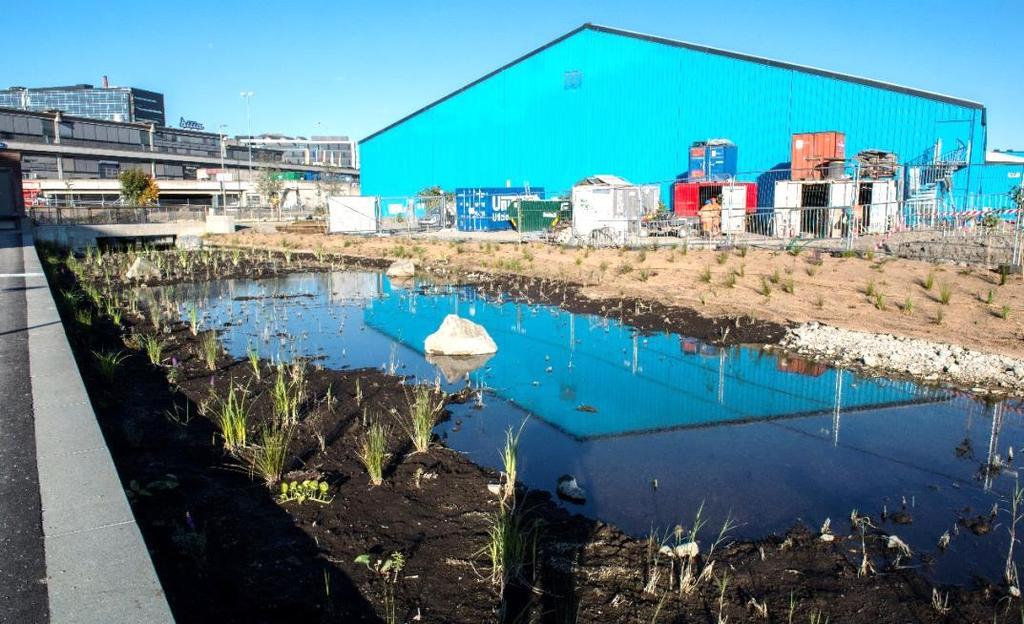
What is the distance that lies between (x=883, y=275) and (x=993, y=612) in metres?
12.6

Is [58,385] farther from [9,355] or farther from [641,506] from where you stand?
[641,506]

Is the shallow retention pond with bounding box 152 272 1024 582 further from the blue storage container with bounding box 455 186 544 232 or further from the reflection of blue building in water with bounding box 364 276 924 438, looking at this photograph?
the blue storage container with bounding box 455 186 544 232

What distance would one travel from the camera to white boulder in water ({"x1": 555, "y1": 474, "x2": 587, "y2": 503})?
5477mm

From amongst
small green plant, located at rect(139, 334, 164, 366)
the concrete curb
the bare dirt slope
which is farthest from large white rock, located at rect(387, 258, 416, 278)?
the concrete curb

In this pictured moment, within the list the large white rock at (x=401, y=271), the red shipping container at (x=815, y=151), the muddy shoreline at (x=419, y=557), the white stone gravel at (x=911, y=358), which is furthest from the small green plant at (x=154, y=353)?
the red shipping container at (x=815, y=151)

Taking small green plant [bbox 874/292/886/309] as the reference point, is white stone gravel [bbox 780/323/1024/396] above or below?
below

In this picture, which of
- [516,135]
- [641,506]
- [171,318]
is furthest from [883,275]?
[516,135]

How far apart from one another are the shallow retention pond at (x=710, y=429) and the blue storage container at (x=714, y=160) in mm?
23404

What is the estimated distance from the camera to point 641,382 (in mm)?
8984

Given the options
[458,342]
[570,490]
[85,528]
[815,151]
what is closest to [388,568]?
[85,528]

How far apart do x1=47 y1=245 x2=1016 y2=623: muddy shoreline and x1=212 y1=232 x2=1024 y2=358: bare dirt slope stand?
666cm

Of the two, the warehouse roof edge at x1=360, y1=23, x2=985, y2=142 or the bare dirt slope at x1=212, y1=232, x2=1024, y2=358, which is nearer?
the bare dirt slope at x1=212, y1=232, x2=1024, y2=358

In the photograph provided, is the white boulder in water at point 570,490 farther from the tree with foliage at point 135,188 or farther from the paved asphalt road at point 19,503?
the tree with foliage at point 135,188

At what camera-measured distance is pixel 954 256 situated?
1825 centimetres
